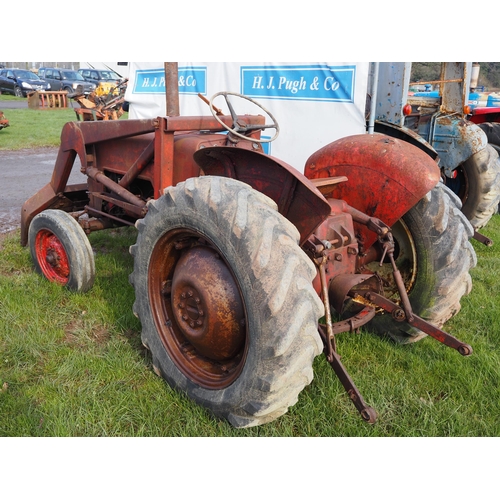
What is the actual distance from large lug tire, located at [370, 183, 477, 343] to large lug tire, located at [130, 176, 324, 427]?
3.66ft

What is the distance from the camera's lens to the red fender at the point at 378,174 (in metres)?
2.68

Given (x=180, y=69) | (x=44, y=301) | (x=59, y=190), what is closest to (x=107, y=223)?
(x=59, y=190)

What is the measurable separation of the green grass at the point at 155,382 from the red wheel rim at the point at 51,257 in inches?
7.4

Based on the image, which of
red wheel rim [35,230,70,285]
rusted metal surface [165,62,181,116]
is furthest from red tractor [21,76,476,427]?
rusted metal surface [165,62,181,116]

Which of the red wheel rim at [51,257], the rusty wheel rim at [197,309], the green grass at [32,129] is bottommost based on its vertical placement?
the green grass at [32,129]

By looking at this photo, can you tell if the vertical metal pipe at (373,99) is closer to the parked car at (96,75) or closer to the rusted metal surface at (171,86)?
the rusted metal surface at (171,86)

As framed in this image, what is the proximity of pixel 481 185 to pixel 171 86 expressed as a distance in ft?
11.8

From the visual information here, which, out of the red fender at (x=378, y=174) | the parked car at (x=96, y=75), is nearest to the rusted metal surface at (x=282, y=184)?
the red fender at (x=378, y=174)

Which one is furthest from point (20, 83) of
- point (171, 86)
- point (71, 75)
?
point (171, 86)

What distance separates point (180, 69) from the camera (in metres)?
6.78

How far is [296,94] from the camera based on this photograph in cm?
545

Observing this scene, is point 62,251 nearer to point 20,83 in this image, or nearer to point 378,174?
point 378,174

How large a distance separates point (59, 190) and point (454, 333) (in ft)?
11.4

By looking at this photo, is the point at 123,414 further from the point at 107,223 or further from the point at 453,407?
the point at 107,223
